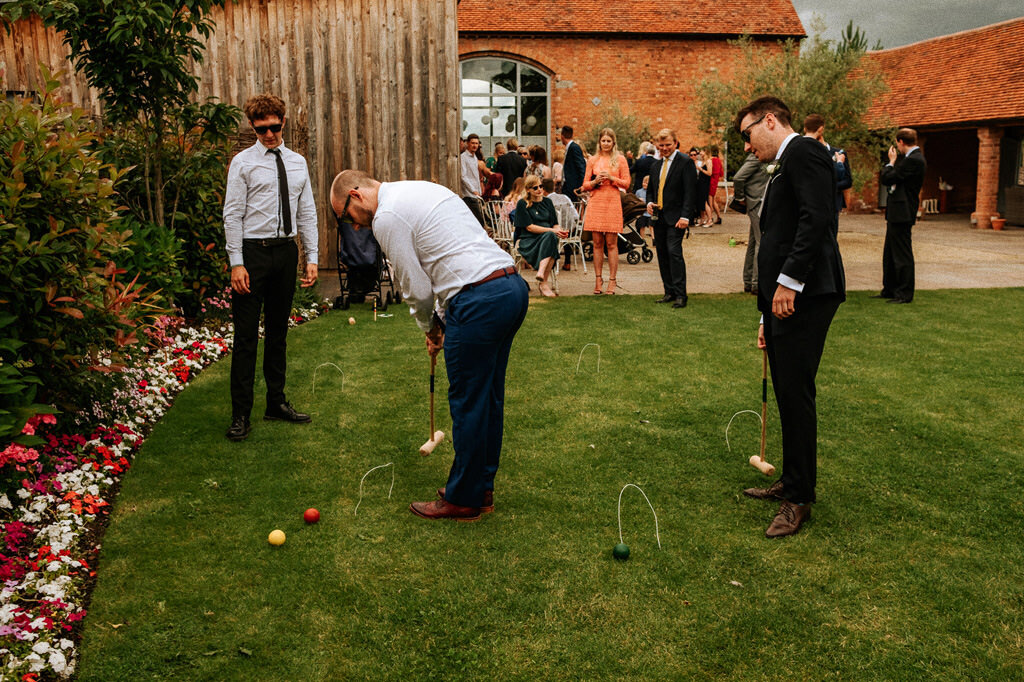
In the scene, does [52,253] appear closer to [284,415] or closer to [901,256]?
[284,415]

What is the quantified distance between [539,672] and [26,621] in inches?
79.5

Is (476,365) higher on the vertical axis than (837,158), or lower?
lower

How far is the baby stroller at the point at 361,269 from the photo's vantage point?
10.1m

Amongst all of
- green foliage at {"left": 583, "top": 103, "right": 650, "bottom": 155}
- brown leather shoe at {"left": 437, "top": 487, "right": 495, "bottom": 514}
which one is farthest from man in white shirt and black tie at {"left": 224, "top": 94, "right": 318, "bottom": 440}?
green foliage at {"left": 583, "top": 103, "right": 650, "bottom": 155}

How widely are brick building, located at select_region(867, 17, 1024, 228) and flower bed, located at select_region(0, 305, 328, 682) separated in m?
22.8

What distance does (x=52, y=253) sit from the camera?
4523 mm

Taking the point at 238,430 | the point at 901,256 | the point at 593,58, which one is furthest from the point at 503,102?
the point at 238,430

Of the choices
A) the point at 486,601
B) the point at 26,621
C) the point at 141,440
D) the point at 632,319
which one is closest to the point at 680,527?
the point at 486,601

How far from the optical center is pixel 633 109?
28859 mm

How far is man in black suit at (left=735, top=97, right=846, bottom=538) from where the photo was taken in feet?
13.1

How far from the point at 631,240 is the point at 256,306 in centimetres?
1056

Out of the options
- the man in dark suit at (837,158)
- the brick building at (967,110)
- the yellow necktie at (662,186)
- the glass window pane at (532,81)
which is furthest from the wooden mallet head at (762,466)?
the glass window pane at (532,81)

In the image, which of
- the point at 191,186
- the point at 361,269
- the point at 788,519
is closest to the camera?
the point at 788,519

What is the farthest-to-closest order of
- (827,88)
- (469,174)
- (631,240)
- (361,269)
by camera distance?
(827,88)
(631,240)
(469,174)
(361,269)
